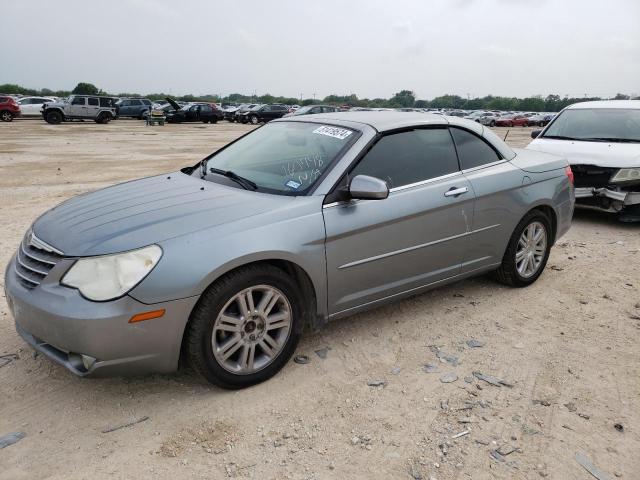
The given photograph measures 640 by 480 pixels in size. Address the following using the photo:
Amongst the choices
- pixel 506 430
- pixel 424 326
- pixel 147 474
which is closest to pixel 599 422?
pixel 506 430

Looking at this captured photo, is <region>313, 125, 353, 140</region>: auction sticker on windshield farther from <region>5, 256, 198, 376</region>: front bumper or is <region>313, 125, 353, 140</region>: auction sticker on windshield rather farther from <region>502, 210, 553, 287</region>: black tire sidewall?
<region>502, 210, 553, 287</region>: black tire sidewall

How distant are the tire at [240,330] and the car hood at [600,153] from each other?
219 inches

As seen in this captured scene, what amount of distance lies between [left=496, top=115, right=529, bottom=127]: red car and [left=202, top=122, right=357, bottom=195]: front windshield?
163ft

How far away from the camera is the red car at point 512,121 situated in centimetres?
5006

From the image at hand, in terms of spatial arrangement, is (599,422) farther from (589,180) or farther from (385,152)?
(589,180)

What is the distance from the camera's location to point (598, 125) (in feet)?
26.3

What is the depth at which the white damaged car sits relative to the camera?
23.1ft

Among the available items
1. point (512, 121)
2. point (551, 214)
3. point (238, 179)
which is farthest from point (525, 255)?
point (512, 121)

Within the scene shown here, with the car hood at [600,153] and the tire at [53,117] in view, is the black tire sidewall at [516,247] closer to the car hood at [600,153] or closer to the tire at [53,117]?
the car hood at [600,153]

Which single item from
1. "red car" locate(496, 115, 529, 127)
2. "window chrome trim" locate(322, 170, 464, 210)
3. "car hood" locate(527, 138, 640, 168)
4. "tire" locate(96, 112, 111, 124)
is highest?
"window chrome trim" locate(322, 170, 464, 210)

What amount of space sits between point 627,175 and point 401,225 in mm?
4813

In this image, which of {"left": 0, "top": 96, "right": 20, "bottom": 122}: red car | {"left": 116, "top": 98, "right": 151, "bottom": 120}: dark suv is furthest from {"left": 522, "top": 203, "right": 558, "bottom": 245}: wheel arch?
{"left": 116, "top": 98, "right": 151, "bottom": 120}: dark suv

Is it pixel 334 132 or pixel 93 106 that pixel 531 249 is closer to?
pixel 334 132

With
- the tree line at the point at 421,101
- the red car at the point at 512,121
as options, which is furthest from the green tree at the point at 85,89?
the red car at the point at 512,121
